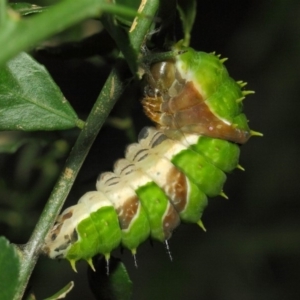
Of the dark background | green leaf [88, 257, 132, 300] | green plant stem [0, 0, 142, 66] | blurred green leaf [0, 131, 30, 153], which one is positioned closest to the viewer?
green plant stem [0, 0, 142, 66]

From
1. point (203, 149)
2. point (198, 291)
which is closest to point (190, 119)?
point (203, 149)

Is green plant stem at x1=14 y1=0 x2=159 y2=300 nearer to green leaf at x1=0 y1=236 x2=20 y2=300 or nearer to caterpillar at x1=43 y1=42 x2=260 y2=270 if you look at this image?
green leaf at x1=0 y1=236 x2=20 y2=300

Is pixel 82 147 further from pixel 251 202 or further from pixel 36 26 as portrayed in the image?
pixel 251 202

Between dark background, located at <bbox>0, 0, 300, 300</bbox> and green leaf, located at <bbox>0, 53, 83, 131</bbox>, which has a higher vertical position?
green leaf, located at <bbox>0, 53, 83, 131</bbox>

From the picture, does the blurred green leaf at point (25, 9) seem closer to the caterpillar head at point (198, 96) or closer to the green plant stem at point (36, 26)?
the caterpillar head at point (198, 96)

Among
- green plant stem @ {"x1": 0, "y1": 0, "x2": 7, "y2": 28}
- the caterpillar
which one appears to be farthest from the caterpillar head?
green plant stem @ {"x1": 0, "y1": 0, "x2": 7, "y2": 28}

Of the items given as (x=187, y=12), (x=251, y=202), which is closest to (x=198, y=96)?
(x=187, y=12)
